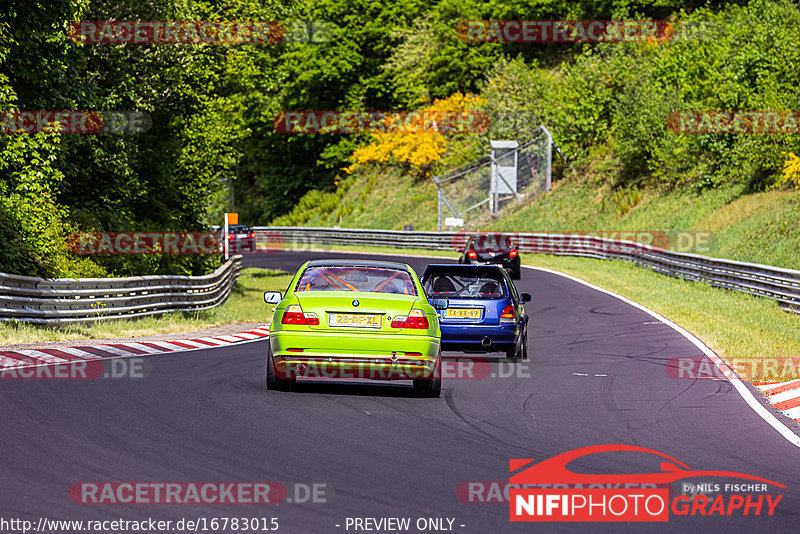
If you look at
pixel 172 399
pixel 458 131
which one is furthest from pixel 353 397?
pixel 458 131

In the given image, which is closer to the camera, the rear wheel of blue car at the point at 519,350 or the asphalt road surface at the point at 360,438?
the asphalt road surface at the point at 360,438

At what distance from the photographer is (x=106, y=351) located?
1670 cm

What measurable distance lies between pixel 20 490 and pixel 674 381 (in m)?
9.47

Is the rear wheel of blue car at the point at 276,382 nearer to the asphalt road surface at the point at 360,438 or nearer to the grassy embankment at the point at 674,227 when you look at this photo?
the asphalt road surface at the point at 360,438

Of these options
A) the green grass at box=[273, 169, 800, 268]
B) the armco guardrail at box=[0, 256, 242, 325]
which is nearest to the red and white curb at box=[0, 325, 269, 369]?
the armco guardrail at box=[0, 256, 242, 325]

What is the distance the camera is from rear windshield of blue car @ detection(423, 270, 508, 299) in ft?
54.8

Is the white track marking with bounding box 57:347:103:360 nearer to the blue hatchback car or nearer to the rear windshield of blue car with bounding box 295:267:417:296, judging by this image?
the rear windshield of blue car with bounding box 295:267:417:296

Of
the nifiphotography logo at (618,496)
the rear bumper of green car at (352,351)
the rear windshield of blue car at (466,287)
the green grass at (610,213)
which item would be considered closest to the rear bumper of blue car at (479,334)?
the rear windshield of blue car at (466,287)

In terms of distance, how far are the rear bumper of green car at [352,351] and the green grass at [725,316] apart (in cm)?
519

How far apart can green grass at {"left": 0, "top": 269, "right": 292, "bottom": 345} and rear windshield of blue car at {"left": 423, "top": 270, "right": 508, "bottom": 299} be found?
587 centimetres

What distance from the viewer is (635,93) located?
5584cm

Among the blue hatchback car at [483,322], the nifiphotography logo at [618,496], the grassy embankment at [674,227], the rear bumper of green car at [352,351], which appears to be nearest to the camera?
the nifiphotography logo at [618,496]

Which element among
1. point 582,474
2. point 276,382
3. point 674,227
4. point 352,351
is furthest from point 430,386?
point 674,227

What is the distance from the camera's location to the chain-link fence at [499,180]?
61.7m
